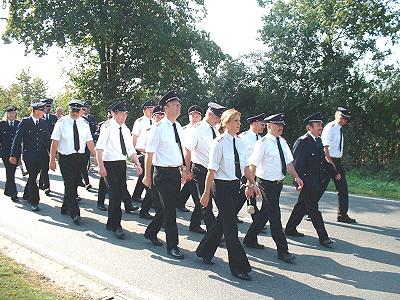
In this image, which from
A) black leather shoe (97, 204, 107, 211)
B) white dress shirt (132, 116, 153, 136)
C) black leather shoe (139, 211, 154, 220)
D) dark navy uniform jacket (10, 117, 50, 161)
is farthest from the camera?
white dress shirt (132, 116, 153, 136)

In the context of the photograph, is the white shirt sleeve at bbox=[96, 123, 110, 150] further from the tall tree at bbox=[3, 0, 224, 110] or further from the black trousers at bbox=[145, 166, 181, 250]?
the tall tree at bbox=[3, 0, 224, 110]

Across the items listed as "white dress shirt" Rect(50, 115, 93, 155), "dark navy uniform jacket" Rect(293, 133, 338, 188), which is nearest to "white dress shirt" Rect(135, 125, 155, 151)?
"white dress shirt" Rect(50, 115, 93, 155)

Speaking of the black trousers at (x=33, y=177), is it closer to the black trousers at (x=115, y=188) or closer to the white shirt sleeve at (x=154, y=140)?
the black trousers at (x=115, y=188)

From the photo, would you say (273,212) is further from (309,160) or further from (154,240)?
(154,240)

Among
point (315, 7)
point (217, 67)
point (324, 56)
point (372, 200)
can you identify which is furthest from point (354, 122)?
point (217, 67)

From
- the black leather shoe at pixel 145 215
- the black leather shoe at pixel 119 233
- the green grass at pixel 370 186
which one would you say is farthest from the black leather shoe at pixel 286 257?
the green grass at pixel 370 186

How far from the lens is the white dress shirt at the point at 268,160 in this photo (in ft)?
20.8

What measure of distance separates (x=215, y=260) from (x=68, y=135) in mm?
3875

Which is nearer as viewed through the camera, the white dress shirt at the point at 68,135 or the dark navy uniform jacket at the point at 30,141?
the white dress shirt at the point at 68,135

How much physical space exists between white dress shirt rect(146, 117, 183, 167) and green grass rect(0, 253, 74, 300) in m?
2.15

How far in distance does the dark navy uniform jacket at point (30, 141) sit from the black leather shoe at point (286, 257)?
5.40 metres

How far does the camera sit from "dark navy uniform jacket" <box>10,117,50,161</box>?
352 inches

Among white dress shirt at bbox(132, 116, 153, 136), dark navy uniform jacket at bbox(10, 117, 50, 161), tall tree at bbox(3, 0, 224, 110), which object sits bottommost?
dark navy uniform jacket at bbox(10, 117, 50, 161)

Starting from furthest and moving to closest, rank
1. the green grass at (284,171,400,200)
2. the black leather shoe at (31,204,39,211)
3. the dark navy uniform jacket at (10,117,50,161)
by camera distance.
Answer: the green grass at (284,171,400,200) < the dark navy uniform jacket at (10,117,50,161) < the black leather shoe at (31,204,39,211)
